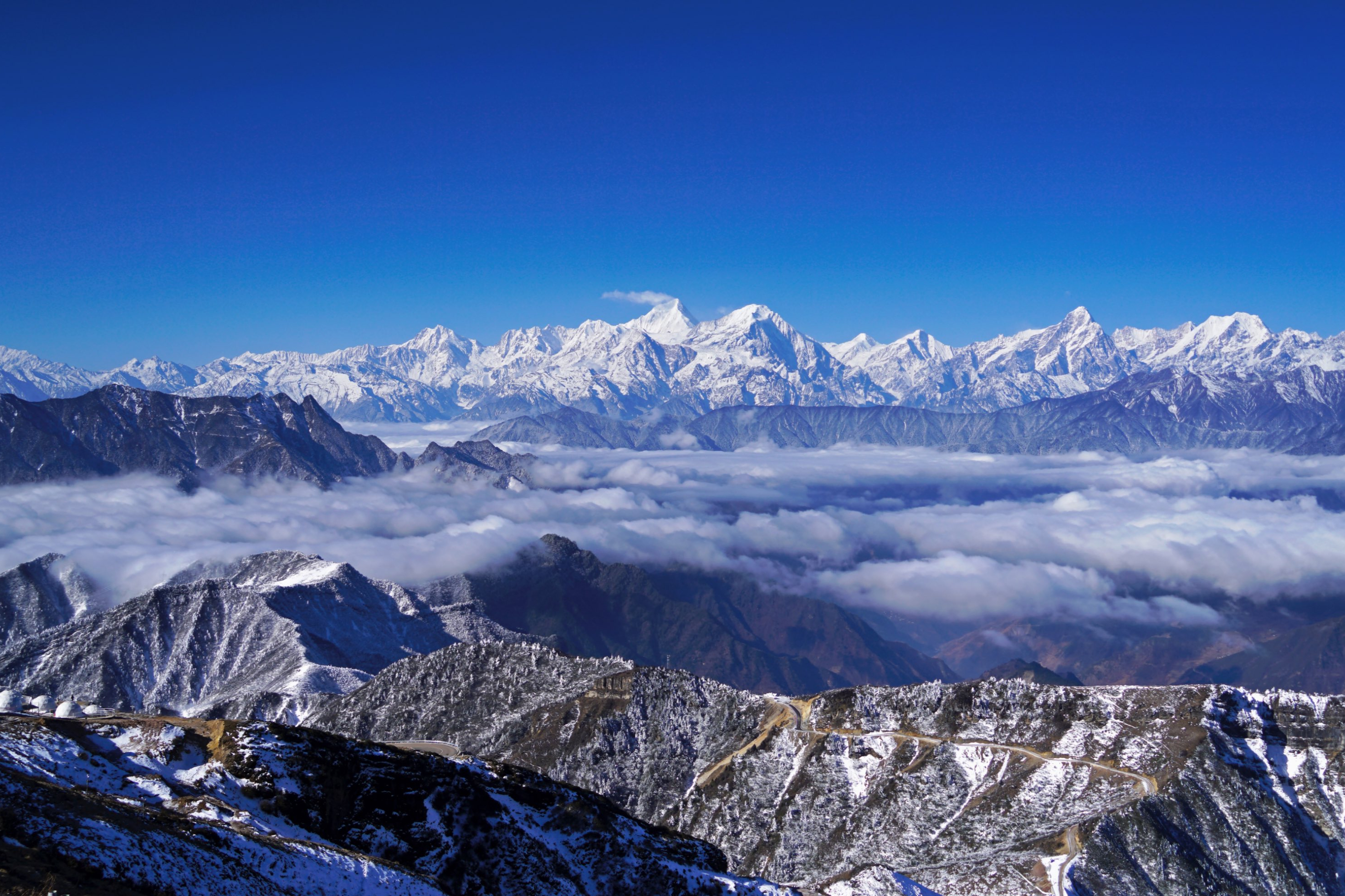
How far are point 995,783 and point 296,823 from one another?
116m

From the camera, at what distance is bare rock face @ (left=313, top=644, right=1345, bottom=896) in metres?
126

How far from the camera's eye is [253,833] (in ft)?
229

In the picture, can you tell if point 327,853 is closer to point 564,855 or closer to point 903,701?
point 564,855

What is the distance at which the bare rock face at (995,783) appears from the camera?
413 ft

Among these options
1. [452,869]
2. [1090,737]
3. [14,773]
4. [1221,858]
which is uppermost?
[14,773]

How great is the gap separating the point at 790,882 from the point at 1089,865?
161ft

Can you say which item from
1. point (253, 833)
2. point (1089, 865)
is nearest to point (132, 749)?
point (253, 833)

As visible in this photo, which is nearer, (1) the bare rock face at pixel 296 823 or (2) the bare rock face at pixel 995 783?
(1) the bare rock face at pixel 296 823

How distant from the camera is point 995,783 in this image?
488ft

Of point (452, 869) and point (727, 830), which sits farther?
point (727, 830)

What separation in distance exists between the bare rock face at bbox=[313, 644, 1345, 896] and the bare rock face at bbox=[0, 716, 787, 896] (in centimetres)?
3429

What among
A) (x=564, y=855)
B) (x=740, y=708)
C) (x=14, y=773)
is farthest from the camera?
(x=740, y=708)

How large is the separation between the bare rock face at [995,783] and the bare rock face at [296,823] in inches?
1350

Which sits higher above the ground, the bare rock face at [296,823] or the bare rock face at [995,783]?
the bare rock face at [296,823]
